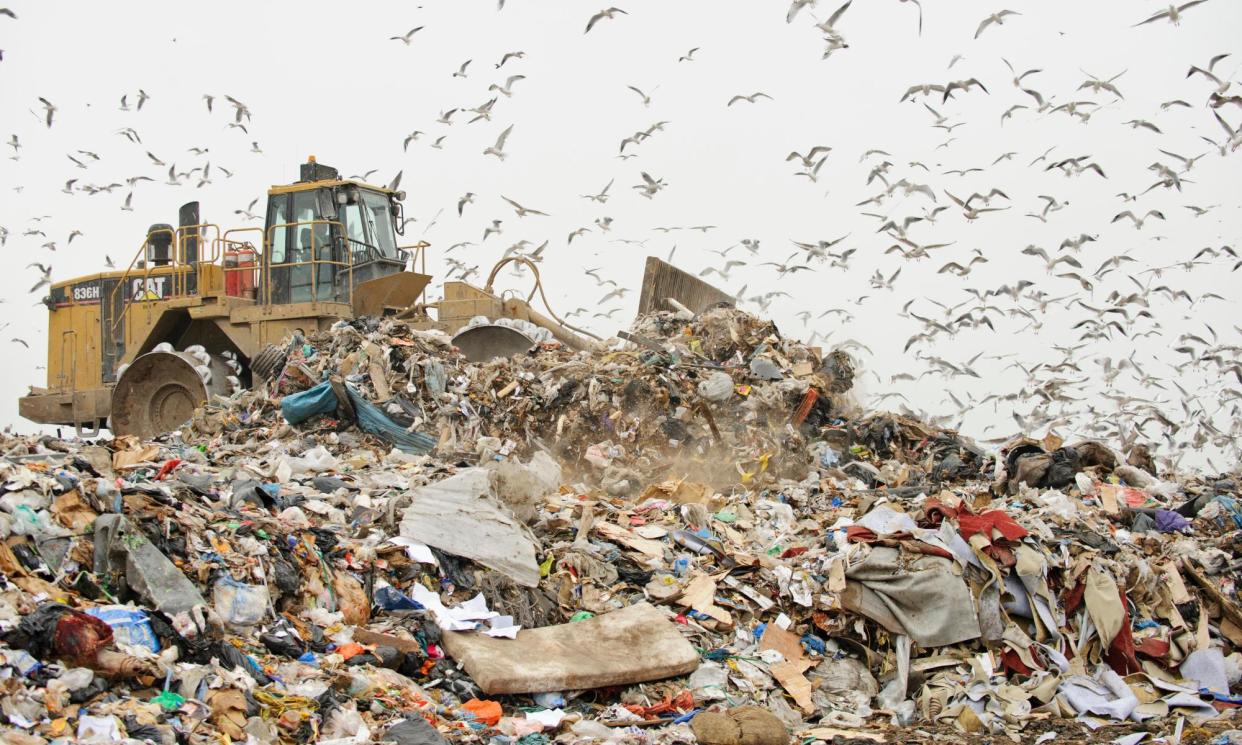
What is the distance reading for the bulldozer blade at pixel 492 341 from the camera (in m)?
10.2

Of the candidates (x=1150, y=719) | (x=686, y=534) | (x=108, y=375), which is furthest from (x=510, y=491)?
(x=108, y=375)

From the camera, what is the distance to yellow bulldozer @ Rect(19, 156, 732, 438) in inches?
396

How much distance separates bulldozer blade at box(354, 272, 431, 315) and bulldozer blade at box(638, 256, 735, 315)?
8.34 ft

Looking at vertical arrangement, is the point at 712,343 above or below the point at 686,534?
above

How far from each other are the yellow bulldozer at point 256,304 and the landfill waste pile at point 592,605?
2.53 metres

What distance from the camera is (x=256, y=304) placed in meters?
10.6

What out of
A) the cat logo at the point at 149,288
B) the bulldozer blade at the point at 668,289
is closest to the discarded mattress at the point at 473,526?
the bulldozer blade at the point at 668,289

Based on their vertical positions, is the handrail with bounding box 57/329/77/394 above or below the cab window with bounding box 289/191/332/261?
below

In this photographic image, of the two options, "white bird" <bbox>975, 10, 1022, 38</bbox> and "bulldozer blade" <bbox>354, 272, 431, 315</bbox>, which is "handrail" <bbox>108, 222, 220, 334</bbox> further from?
"white bird" <bbox>975, 10, 1022, 38</bbox>

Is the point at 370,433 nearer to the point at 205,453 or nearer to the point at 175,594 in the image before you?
the point at 205,453

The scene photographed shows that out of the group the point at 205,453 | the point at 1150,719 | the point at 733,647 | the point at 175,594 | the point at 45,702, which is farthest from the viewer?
the point at 205,453

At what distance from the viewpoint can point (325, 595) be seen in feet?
14.8

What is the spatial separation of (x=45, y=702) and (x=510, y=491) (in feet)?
9.50

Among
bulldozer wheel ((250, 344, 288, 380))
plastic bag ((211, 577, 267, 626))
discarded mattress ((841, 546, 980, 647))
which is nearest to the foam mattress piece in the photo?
plastic bag ((211, 577, 267, 626))
